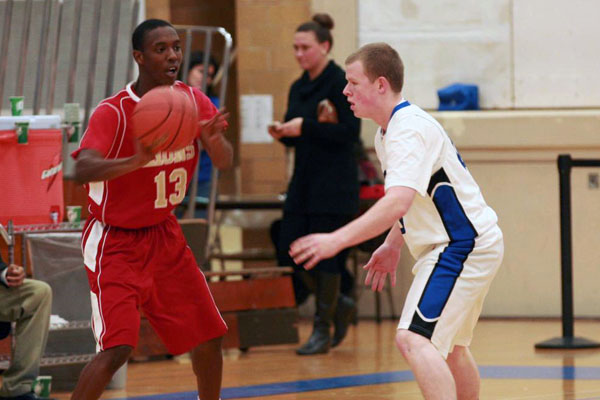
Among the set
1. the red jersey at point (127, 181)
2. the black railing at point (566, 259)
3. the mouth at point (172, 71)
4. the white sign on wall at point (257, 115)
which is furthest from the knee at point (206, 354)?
the white sign on wall at point (257, 115)

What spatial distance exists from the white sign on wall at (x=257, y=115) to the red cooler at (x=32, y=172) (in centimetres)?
392

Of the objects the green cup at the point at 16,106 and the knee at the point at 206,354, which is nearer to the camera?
the knee at the point at 206,354

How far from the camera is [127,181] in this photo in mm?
4609

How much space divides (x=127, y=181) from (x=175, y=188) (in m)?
0.21

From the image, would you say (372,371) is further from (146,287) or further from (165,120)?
(165,120)

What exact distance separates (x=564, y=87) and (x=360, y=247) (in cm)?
228

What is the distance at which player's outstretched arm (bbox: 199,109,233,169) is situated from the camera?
4586 millimetres

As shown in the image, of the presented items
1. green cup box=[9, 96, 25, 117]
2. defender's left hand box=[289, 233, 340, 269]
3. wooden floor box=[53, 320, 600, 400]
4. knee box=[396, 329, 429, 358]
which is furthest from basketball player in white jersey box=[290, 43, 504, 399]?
green cup box=[9, 96, 25, 117]

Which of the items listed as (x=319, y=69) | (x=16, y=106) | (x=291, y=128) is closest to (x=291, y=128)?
(x=291, y=128)

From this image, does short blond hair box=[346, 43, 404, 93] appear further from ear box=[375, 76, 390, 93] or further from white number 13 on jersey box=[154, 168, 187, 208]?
white number 13 on jersey box=[154, 168, 187, 208]

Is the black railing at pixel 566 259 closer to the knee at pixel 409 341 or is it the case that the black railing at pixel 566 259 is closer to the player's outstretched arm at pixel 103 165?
the knee at pixel 409 341

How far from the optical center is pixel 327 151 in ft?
25.2

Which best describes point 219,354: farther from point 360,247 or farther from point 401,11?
point 401,11

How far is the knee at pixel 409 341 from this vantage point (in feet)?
13.6
